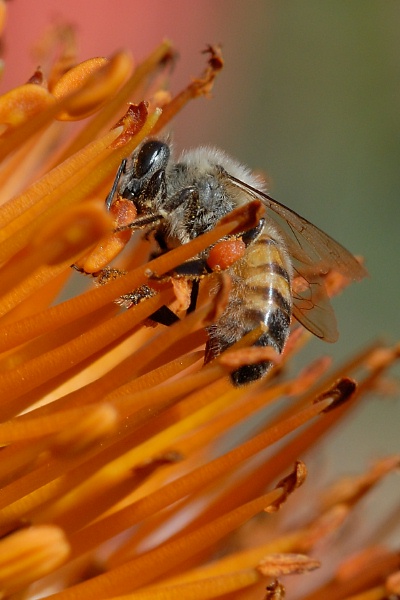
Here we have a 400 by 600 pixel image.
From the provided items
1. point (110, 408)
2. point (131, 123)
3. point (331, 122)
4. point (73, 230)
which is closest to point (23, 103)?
point (131, 123)

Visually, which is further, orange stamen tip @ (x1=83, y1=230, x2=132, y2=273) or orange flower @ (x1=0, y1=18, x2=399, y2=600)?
orange stamen tip @ (x1=83, y1=230, x2=132, y2=273)

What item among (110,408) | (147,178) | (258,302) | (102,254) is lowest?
(110,408)

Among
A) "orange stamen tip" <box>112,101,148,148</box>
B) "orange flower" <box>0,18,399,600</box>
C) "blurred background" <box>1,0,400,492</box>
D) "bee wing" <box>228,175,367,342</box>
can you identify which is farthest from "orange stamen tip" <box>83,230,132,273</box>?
"blurred background" <box>1,0,400,492</box>

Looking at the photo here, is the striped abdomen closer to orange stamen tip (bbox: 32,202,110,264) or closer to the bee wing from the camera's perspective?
the bee wing

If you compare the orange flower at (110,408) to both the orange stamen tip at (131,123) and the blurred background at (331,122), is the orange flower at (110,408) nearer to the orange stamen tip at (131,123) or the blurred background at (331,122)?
the orange stamen tip at (131,123)

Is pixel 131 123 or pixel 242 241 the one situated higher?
pixel 131 123

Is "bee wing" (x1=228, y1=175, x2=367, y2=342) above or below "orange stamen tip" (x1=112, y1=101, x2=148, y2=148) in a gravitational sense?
below

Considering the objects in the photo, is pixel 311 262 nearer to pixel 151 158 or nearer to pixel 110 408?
pixel 151 158

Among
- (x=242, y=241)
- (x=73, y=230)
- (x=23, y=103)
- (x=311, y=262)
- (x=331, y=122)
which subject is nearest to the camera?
(x=73, y=230)
